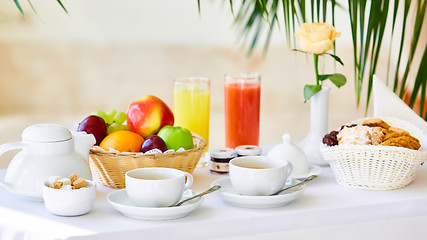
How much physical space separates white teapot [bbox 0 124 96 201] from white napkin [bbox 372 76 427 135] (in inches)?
30.2

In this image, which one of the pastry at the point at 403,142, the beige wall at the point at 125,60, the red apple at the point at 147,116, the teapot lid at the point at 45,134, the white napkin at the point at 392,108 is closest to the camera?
the teapot lid at the point at 45,134

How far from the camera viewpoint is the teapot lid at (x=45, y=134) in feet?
3.51

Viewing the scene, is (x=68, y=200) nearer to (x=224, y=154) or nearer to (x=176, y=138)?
(x=176, y=138)

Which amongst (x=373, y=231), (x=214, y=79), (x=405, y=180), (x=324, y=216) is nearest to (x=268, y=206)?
(x=324, y=216)

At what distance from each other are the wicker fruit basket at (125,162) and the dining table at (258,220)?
0.03 meters

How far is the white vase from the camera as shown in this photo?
141 centimetres

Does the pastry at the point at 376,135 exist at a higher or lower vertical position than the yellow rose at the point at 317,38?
lower

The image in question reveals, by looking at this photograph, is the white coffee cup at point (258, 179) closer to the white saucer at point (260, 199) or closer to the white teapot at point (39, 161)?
the white saucer at point (260, 199)

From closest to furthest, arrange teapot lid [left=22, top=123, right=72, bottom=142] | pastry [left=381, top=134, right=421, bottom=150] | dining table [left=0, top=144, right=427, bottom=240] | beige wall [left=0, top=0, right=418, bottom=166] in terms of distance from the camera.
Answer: dining table [left=0, top=144, right=427, bottom=240], teapot lid [left=22, top=123, right=72, bottom=142], pastry [left=381, top=134, right=421, bottom=150], beige wall [left=0, top=0, right=418, bottom=166]

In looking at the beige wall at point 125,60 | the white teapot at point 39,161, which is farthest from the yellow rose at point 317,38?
the beige wall at point 125,60

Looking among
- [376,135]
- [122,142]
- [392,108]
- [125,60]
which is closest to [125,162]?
[122,142]

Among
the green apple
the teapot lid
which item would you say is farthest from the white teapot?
the green apple

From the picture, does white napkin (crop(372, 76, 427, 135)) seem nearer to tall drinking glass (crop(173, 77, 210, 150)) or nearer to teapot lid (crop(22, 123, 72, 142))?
tall drinking glass (crop(173, 77, 210, 150))

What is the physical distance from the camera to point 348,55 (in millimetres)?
6738
